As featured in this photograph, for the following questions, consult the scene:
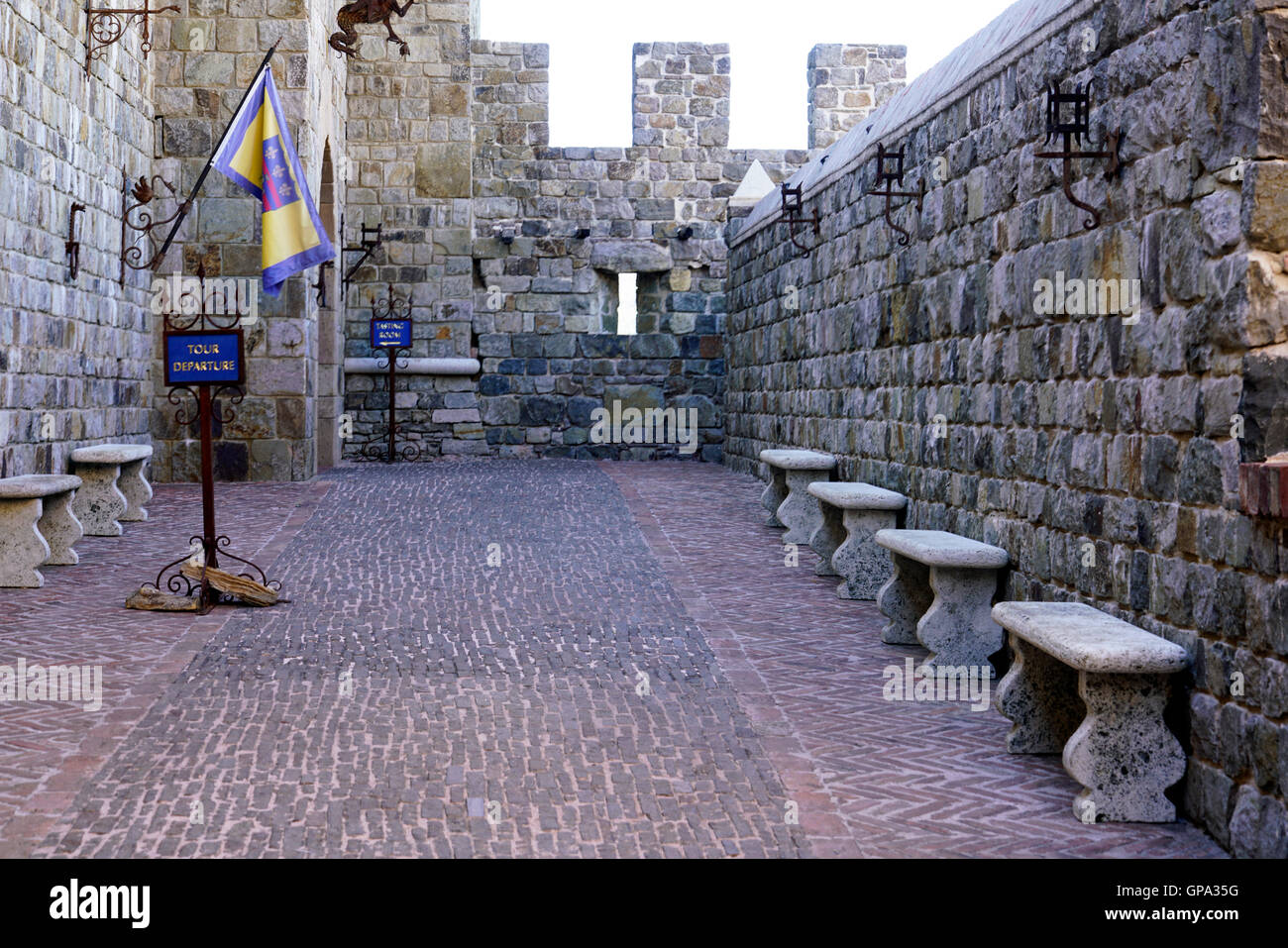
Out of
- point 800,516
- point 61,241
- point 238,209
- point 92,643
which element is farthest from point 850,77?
point 92,643

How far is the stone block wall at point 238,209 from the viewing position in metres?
13.5

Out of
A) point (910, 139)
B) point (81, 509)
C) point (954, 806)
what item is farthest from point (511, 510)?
point (954, 806)

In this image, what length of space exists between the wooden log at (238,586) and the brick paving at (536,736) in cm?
9

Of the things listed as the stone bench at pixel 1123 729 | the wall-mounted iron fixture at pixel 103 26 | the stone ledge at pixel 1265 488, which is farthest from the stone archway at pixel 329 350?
the stone ledge at pixel 1265 488

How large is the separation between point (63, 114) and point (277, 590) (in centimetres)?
489

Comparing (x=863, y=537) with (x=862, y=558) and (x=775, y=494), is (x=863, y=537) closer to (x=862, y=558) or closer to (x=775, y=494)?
(x=862, y=558)

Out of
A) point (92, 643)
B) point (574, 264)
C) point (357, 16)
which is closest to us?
point (92, 643)

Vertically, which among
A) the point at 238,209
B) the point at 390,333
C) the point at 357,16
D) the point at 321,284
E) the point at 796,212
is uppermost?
the point at 357,16

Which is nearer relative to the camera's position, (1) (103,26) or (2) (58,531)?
(2) (58,531)

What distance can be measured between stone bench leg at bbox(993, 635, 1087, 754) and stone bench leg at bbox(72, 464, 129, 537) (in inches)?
274

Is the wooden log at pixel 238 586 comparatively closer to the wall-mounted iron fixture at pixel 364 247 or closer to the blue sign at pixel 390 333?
the blue sign at pixel 390 333

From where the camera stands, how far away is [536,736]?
4.80m

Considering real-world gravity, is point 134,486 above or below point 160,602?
above

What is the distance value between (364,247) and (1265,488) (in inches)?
593
